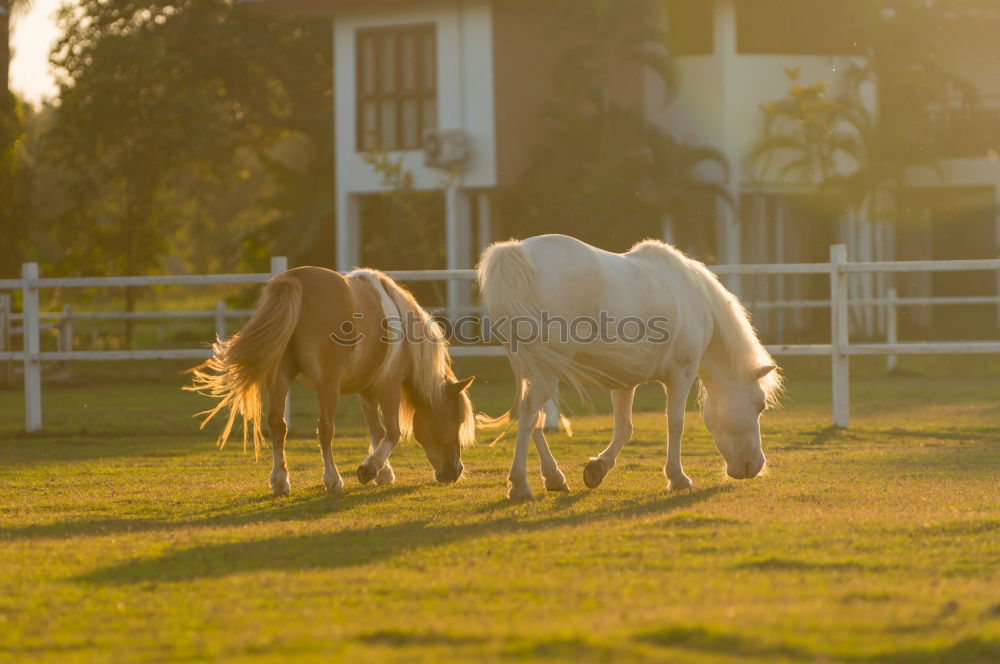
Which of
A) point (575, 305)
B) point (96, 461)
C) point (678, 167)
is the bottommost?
point (96, 461)

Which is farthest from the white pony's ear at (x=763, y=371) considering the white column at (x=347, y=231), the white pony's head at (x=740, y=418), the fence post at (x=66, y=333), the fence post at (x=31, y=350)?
the white column at (x=347, y=231)

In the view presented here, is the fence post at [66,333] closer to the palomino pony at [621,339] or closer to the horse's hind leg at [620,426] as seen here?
the horse's hind leg at [620,426]

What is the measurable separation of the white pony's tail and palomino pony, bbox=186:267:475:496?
85cm

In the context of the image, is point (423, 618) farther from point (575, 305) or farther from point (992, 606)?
point (575, 305)

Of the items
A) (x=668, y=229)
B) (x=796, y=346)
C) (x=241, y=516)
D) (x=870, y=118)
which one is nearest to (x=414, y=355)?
(x=241, y=516)

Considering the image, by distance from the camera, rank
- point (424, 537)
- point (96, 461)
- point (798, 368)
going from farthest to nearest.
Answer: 1. point (798, 368)
2. point (96, 461)
3. point (424, 537)

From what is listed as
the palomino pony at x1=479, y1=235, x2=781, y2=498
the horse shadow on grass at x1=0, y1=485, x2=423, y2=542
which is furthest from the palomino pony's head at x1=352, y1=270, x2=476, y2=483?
the palomino pony at x1=479, y1=235, x2=781, y2=498

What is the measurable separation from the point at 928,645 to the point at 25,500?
551 centimetres

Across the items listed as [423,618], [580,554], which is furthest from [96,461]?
[423,618]

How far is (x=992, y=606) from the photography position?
4289 mm

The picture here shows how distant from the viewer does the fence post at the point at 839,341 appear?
11.6 metres

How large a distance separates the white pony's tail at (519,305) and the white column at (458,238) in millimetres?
17172

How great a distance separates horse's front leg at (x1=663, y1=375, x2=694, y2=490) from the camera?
7.77 metres

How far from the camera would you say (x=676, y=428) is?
26.1ft
